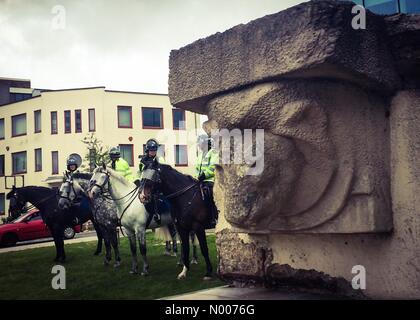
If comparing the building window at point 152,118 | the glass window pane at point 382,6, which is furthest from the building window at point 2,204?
the glass window pane at point 382,6

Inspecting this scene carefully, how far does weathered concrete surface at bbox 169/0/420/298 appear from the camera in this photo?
2.75 metres

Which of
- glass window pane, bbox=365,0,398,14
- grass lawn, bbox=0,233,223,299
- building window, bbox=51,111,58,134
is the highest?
building window, bbox=51,111,58,134

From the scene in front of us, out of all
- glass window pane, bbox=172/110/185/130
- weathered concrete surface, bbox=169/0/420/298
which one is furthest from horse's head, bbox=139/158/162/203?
glass window pane, bbox=172/110/185/130

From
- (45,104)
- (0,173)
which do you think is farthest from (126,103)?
(0,173)

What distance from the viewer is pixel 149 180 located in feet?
25.2

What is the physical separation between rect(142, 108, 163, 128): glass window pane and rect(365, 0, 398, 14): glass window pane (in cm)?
2722

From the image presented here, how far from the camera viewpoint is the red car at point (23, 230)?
17.6 m

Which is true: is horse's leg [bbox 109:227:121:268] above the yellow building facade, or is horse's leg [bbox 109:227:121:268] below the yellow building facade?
below

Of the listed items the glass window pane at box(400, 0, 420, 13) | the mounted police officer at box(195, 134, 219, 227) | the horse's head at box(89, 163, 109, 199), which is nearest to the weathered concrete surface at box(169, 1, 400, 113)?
the glass window pane at box(400, 0, 420, 13)

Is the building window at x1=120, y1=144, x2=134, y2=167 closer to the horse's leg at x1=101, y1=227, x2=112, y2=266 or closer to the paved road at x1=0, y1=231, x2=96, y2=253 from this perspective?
the paved road at x1=0, y1=231, x2=96, y2=253

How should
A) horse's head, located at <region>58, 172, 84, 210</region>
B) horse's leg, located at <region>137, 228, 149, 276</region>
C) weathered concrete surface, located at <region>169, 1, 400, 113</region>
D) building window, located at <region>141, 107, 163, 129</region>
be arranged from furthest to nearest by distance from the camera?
building window, located at <region>141, 107, 163, 129</region>, horse's head, located at <region>58, 172, 84, 210</region>, horse's leg, located at <region>137, 228, 149, 276</region>, weathered concrete surface, located at <region>169, 1, 400, 113</region>

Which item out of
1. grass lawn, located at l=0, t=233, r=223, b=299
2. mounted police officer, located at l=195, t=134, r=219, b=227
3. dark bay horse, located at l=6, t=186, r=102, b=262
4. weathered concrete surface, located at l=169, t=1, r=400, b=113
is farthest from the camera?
dark bay horse, located at l=6, t=186, r=102, b=262

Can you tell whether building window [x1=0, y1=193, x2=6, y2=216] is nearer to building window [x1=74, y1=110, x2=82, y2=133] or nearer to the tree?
the tree

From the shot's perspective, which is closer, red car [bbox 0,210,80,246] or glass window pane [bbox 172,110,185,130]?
red car [bbox 0,210,80,246]
